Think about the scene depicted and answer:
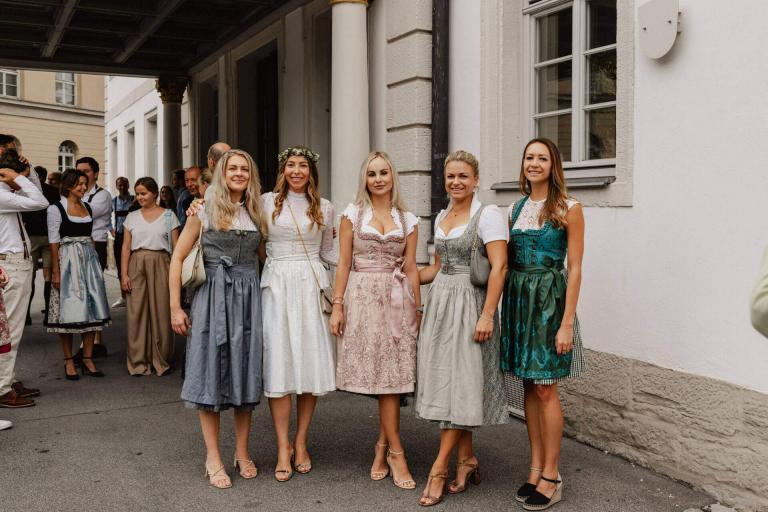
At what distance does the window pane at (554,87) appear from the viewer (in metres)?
5.79

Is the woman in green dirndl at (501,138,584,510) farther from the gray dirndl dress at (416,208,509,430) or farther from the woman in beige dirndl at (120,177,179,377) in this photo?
the woman in beige dirndl at (120,177,179,377)

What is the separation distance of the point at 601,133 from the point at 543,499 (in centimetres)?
→ 251

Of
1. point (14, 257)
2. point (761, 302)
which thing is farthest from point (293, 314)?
point (761, 302)

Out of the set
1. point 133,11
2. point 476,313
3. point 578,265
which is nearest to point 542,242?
point 578,265

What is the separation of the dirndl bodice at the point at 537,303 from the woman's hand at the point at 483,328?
0.53 ft

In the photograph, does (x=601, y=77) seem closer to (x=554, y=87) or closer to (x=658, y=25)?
(x=554, y=87)

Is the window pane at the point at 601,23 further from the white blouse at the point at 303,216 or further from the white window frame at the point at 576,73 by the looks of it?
the white blouse at the point at 303,216

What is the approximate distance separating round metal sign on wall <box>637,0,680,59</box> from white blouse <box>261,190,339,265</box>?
204cm

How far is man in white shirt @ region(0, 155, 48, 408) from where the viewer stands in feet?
19.9

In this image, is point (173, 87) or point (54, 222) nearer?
point (54, 222)

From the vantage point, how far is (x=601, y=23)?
551cm

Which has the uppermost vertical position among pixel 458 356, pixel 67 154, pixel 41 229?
pixel 67 154

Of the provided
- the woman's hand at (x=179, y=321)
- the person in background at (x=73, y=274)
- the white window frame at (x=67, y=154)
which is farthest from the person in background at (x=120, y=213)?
the white window frame at (x=67, y=154)

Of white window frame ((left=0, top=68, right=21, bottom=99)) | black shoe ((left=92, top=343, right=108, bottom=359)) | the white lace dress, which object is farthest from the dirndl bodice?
white window frame ((left=0, top=68, right=21, bottom=99))
